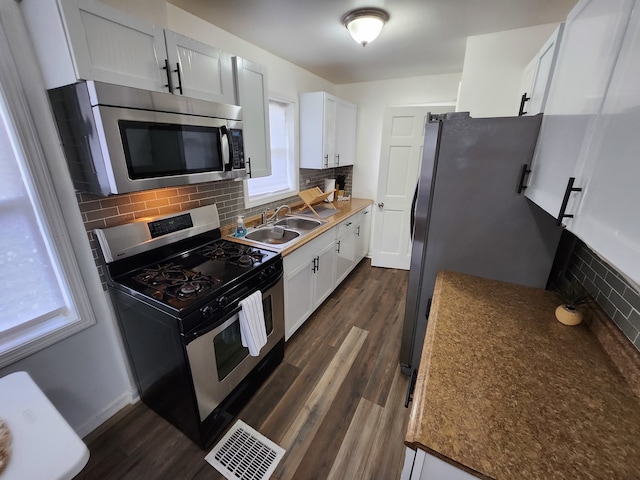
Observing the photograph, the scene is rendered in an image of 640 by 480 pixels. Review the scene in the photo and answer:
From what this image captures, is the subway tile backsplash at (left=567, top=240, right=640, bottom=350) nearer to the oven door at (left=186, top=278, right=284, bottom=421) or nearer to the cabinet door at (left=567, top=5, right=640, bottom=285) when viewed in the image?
the cabinet door at (left=567, top=5, right=640, bottom=285)

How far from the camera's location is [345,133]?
3535 mm

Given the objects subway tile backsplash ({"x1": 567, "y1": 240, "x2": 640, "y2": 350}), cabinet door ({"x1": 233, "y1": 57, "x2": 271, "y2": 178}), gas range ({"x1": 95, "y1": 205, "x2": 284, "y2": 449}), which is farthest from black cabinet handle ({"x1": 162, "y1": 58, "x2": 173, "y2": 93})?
subway tile backsplash ({"x1": 567, "y1": 240, "x2": 640, "y2": 350})

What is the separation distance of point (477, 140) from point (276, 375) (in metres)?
2.02

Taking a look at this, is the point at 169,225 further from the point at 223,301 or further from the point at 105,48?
the point at 105,48

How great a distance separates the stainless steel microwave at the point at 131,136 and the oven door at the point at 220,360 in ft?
2.66

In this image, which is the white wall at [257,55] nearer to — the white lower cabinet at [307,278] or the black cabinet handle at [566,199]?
the white lower cabinet at [307,278]

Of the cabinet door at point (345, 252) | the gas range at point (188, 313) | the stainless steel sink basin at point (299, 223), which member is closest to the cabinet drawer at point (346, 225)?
the cabinet door at point (345, 252)

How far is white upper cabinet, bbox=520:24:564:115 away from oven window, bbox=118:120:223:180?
A: 1.65 meters

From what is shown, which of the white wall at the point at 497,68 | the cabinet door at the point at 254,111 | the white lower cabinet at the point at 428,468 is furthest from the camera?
the white wall at the point at 497,68

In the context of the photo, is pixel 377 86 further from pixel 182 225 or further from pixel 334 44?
pixel 182 225

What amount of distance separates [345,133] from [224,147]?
2283mm

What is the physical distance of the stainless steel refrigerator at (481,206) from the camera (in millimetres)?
1365

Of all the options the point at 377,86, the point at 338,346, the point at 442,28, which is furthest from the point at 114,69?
the point at 377,86

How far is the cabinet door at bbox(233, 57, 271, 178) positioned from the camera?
184 cm
